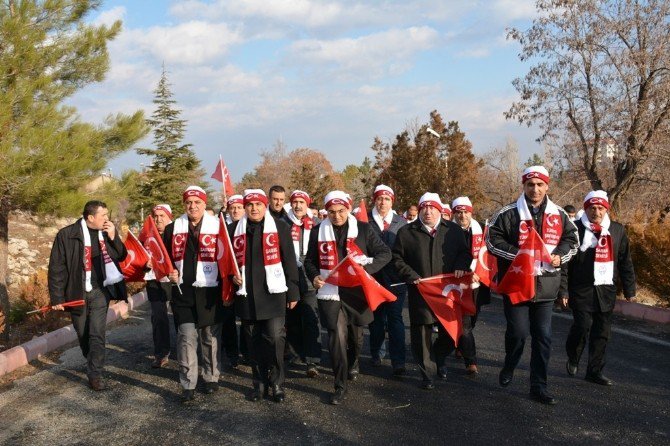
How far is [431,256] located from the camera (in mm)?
6098

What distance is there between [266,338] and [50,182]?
5.24m

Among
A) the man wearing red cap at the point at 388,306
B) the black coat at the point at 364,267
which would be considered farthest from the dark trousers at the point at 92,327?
the man wearing red cap at the point at 388,306

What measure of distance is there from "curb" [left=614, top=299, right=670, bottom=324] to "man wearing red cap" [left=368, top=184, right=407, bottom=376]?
4228 mm

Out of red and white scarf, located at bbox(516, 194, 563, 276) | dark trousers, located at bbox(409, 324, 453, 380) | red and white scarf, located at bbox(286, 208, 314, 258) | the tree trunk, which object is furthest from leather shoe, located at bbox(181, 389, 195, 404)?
the tree trunk

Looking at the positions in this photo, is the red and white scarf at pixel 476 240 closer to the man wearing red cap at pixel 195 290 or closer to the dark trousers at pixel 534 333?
the dark trousers at pixel 534 333

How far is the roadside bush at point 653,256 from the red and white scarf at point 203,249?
7546mm

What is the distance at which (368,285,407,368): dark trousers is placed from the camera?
21.3 feet

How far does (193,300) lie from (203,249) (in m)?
0.51

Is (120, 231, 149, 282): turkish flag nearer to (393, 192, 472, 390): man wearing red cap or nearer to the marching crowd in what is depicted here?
the marching crowd

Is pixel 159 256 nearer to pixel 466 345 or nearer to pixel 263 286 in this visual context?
pixel 263 286

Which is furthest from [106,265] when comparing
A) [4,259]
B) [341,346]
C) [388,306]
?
[4,259]

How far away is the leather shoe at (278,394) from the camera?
18.6ft

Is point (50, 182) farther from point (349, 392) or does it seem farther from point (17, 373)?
point (349, 392)

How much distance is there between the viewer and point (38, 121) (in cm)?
929
